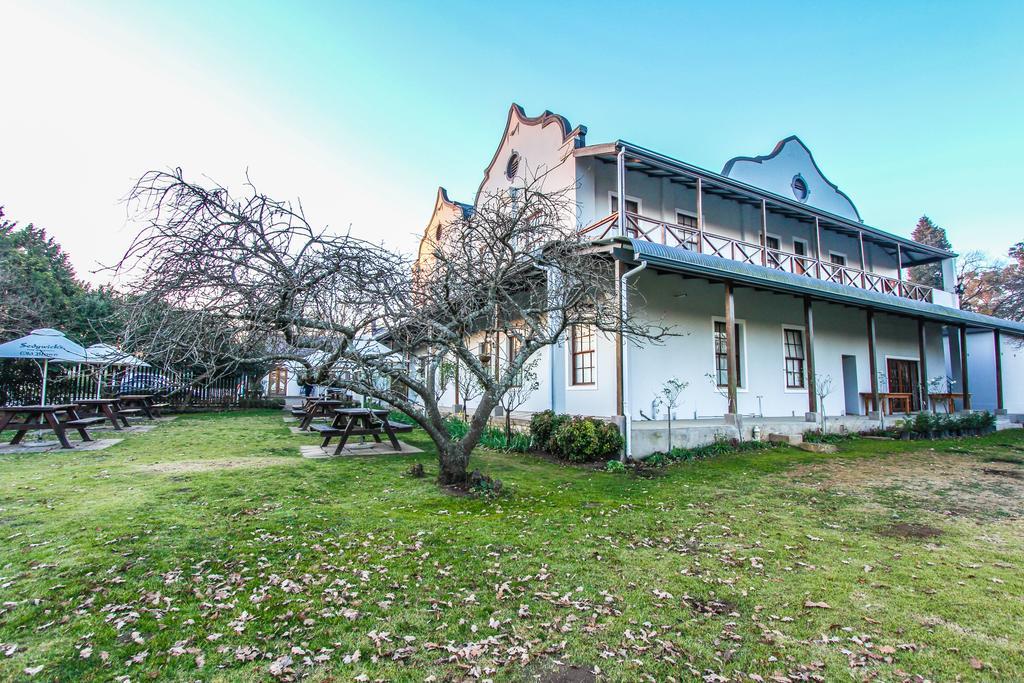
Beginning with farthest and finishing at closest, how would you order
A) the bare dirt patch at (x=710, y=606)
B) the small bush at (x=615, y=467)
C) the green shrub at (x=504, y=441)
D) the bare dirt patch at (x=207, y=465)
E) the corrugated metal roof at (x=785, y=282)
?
1. the green shrub at (x=504, y=441)
2. the corrugated metal roof at (x=785, y=282)
3. the small bush at (x=615, y=467)
4. the bare dirt patch at (x=207, y=465)
5. the bare dirt patch at (x=710, y=606)

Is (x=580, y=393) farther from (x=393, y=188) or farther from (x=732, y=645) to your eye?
(x=732, y=645)

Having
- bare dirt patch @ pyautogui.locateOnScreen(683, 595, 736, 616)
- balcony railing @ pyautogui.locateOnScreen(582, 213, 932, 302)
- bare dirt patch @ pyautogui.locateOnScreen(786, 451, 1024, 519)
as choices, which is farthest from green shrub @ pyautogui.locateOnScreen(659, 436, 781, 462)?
bare dirt patch @ pyautogui.locateOnScreen(683, 595, 736, 616)

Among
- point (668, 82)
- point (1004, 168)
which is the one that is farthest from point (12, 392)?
point (1004, 168)

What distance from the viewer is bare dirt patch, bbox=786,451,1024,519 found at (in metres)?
6.07

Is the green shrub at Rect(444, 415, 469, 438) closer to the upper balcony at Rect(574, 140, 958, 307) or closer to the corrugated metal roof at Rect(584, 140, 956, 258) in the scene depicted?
the upper balcony at Rect(574, 140, 958, 307)

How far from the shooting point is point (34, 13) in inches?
278

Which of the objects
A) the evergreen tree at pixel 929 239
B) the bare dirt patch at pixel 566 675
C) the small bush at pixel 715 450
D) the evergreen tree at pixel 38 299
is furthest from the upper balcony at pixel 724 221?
the evergreen tree at pixel 929 239

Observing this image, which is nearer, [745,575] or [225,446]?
[745,575]

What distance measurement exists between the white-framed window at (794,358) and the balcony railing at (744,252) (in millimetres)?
1833

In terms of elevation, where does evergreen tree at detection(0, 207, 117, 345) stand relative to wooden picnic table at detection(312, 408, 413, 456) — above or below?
above

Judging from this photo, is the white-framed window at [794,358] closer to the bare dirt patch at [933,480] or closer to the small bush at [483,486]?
the bare dirt patch at [933,480]

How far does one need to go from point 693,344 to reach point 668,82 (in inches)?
333

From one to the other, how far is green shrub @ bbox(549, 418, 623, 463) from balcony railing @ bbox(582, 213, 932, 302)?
14.2 ft

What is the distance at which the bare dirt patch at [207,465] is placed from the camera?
23.3ft
